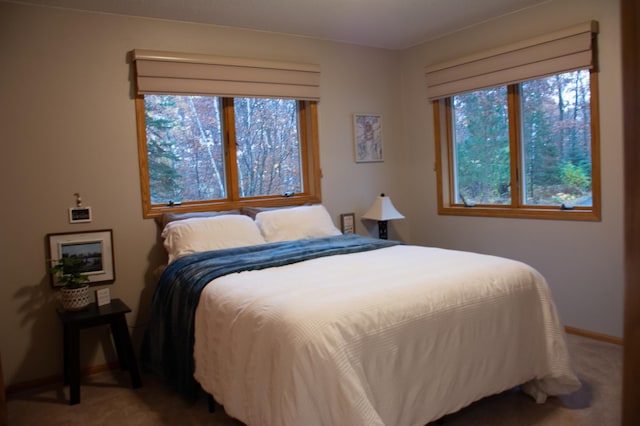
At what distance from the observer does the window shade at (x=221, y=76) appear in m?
3.30

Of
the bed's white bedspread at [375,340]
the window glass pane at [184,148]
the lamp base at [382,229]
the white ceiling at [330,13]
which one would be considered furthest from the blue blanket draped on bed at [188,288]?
the white ceiling at [330,13]

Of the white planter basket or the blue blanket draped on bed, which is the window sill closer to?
the blue blanket draped on bed

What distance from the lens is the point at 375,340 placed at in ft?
6.15

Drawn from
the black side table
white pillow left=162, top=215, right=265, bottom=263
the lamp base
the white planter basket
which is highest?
white pillow left=162, top=215, right=265, bottom=263

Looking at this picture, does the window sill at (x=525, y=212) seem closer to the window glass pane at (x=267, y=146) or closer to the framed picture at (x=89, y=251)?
the window glass pane at (x=267, y=146)

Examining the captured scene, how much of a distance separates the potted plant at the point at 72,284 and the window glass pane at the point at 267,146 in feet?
4.42

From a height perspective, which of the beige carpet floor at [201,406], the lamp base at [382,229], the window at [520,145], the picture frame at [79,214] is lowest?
the beige carpet floor at [201,406]

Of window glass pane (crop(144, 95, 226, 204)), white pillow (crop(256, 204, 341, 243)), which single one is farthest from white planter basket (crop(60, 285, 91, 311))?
white pillow (crop(256, 204, 341, 243))

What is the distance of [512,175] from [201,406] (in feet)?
9.06

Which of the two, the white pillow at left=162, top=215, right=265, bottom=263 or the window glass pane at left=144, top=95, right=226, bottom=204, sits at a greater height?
the window glass pane at left=144, top=95, right=226, bottom=204

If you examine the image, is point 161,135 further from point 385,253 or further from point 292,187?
point 385,253

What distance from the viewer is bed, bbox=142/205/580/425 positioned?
69.1 inches

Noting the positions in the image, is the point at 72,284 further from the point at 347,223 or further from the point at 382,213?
the point at 382,213

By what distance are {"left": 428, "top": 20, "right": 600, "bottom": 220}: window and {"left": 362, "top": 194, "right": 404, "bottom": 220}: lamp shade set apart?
463 millimetres
